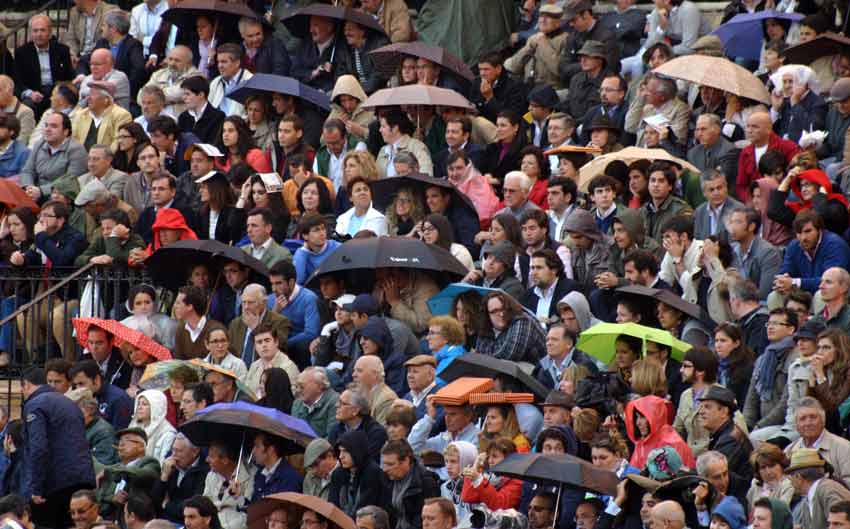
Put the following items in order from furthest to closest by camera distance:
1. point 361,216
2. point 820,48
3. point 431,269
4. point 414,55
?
point 414,55 → point 820,48 → point 361,216 → point 431,269

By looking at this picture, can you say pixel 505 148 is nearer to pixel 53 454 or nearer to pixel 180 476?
pixel 180 476

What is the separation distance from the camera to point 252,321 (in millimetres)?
21984

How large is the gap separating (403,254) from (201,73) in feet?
20.8

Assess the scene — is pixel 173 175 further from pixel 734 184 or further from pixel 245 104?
pixel 734 184

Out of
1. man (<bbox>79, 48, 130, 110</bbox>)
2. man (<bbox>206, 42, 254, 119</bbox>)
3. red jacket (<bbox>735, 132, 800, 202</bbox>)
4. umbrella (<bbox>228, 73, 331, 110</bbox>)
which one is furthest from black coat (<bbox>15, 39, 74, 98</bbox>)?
red jacket (<bbox>735, 132, 800, 202</bbox>)

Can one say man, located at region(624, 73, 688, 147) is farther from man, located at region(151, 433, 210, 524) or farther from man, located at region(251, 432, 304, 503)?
man, located at region(151, 433, 210, 524)

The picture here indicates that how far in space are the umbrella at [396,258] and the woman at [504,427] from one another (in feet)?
8.10

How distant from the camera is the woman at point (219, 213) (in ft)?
78.1

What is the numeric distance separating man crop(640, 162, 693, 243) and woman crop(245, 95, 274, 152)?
4815mm

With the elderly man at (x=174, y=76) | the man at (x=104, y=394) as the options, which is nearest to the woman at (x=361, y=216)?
the man at (x=104, y=394)

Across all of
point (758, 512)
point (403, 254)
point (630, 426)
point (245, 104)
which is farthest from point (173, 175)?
point (758, 512)

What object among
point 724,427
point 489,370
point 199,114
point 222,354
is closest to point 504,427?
point 489,370

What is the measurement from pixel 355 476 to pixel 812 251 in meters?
4.54

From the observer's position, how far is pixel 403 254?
21.8 meters
